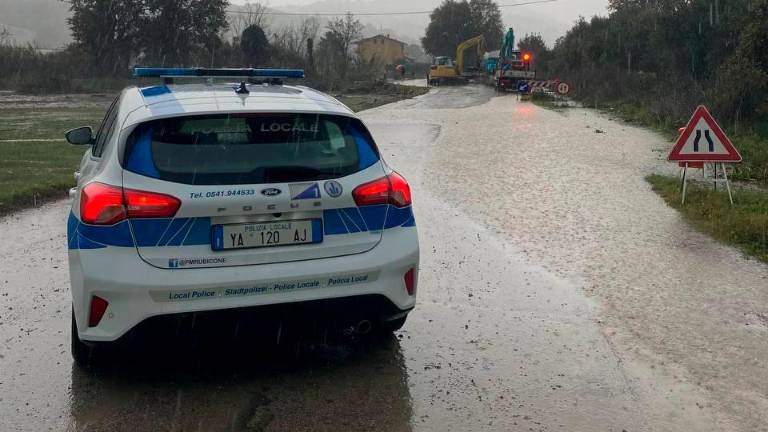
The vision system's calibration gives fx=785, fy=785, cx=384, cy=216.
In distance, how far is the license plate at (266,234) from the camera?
4.16 m

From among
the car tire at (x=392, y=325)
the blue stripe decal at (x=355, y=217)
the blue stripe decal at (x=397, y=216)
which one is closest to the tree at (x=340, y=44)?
the car tire at (x=392, y=325)

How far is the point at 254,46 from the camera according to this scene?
173 feet

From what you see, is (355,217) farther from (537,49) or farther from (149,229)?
(537,49)

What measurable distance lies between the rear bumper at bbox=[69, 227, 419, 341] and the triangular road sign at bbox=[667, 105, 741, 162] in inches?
247

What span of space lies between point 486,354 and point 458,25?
102m

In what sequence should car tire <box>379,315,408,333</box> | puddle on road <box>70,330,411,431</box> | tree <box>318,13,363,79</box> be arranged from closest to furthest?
puddle on road <box>70,330,411,431</box> < car tire <box>379,315,408,333</box> < tree <box>318,13,363,79</box>

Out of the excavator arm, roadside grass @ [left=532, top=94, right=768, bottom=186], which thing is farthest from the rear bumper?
the excavator arm

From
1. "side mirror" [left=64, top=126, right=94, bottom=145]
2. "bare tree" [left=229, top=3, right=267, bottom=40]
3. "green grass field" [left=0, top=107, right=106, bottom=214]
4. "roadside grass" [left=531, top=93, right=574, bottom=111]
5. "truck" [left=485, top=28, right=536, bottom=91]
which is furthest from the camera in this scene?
"bare tree" [left=229, top=3, right=267, bottom=40]

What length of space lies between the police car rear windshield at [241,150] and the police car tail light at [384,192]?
129mm

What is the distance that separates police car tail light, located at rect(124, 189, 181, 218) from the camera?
4031 mm

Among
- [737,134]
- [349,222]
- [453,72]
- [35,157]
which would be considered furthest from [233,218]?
[453,72]

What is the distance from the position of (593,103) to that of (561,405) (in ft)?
100

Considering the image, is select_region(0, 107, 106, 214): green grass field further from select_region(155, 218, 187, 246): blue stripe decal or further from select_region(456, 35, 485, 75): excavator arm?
select_region(456, 35, 485, 75): excavator arm

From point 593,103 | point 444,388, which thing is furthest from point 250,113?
point 593,103
